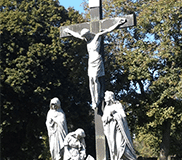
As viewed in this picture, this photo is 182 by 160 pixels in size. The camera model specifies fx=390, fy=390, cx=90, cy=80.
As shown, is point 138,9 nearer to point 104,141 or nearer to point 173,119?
point 173,119

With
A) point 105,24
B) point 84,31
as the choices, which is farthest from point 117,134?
point 105,24

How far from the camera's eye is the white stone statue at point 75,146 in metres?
8.54

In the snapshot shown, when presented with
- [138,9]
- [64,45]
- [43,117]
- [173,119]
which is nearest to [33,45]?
[64,45]

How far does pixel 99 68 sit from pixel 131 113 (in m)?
12.1

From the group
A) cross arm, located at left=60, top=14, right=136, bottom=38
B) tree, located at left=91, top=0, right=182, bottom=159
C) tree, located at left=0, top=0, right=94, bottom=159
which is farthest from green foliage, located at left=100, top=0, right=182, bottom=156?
cross arm, located at left=60, top=14, right=136, bottom=38

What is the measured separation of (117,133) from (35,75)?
12.5 metres

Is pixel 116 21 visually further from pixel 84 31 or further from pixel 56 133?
pixel 56 133

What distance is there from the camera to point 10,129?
2017 cm

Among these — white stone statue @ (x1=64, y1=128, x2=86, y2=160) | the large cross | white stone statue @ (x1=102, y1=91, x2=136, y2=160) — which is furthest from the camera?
the large cross

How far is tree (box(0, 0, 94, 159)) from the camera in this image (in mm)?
20266

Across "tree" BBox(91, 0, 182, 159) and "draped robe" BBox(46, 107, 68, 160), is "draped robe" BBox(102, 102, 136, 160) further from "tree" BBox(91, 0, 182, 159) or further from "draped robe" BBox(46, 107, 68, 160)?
"tree" BBox(91, 0, 182, 159)

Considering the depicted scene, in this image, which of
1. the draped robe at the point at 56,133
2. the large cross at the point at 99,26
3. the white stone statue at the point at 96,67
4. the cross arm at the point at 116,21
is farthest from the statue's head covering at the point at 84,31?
the draped robe at the point at 56,133

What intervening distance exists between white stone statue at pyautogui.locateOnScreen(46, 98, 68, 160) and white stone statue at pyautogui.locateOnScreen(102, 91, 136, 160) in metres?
1.17

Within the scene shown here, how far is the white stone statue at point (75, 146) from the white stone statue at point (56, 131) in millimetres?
246
